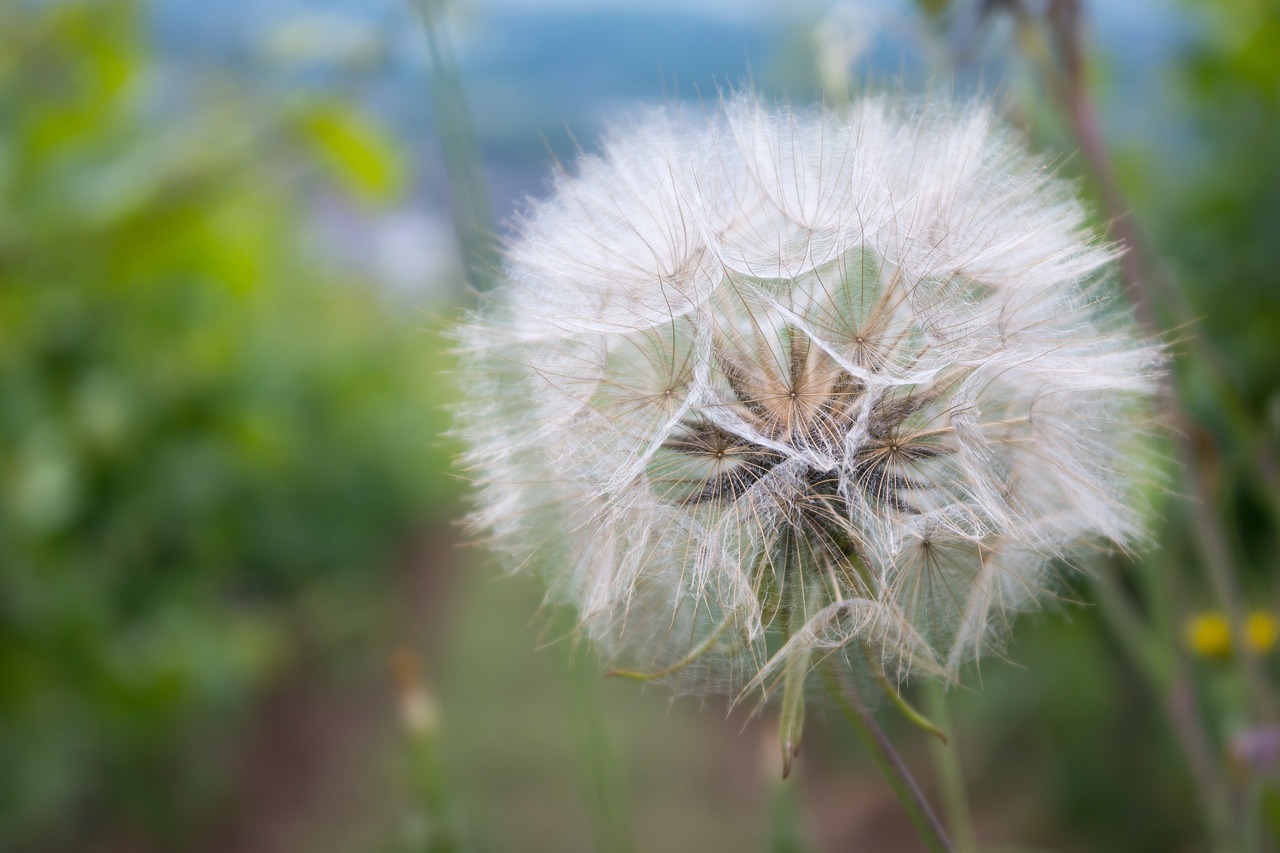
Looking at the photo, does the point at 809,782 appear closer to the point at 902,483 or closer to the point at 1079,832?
the point at 1079,832

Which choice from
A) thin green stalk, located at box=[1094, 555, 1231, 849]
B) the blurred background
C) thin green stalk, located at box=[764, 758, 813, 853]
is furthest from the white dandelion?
thin green stalk, located at box=[764, 758, 813, 853]

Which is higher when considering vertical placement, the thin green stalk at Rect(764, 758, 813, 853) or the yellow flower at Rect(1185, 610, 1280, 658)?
the thin green stalk at Rect(764, 758, 813, 853)

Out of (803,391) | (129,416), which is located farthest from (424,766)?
(129,416)

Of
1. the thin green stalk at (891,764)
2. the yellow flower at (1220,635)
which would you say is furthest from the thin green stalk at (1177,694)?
the thin green stalk at (891,764)

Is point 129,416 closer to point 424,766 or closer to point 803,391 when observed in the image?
point 424,766

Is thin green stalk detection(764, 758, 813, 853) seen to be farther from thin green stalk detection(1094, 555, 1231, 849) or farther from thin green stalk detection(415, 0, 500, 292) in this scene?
thin green stalk detection(415, 0, 500, 292)

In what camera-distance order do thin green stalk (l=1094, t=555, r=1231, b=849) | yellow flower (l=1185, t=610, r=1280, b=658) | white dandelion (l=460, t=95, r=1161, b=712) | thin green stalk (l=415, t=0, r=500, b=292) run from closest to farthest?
white dandelion (l=460, t=95, r=1161, b=712)
thin green stalk (l=415, t=0, r=500, b=292)
thin green stalk (l=1094, t=555, r=1231, b=849)
yellow flower (l=1185, t=610, r=1280, b=658)

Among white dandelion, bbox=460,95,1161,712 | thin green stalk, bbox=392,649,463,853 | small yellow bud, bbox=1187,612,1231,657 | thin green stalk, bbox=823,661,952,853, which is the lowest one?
small yellow bud, bbox=1187,612,1231,657
